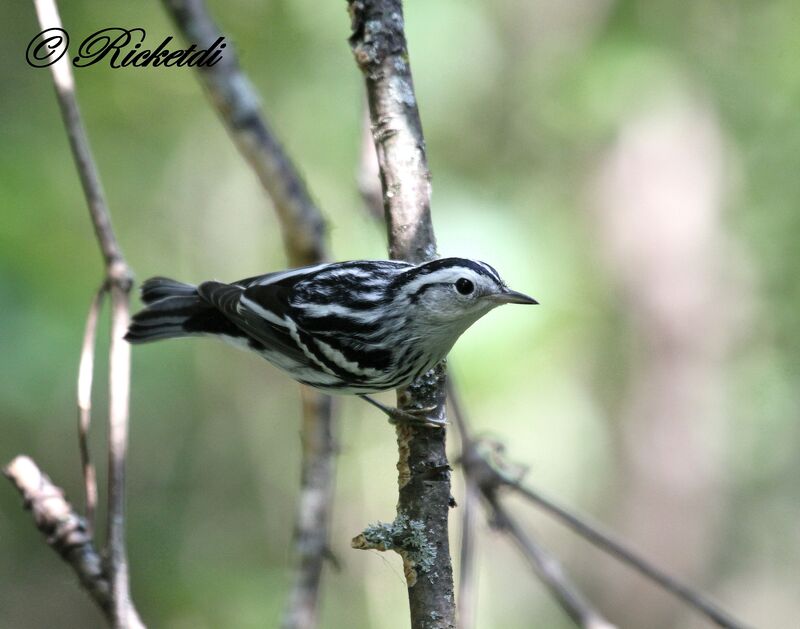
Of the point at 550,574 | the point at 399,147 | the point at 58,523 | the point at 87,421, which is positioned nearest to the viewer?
the point at 58,523

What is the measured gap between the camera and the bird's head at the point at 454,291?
10.5ft

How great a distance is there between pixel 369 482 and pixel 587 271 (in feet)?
8.13

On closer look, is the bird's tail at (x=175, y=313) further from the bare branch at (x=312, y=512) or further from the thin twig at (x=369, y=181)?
the thin twig at (x=369, y=181)

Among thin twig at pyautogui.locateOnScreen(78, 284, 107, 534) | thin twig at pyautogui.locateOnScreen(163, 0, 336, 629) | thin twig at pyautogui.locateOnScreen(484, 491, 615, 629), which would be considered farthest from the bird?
thin twig at pyautogui.locateOnScreen(78, 284, 107, 534)

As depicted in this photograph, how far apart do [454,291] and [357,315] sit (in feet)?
1.55

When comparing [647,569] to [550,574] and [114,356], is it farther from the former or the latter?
[114,356]

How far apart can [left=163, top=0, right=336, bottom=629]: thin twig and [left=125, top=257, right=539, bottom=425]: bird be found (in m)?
0.22

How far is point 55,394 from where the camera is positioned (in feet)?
16.6

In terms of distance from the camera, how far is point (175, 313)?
4094mm

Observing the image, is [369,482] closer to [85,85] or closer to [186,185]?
[186,185]

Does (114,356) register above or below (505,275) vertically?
below

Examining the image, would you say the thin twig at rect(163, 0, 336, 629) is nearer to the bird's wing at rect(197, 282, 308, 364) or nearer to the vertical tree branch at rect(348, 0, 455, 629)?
the bird's wing at rect(197, 282, 308, 364)

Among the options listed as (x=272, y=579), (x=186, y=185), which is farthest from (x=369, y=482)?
(x=186, y=185)

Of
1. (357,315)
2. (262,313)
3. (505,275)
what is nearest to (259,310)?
(262,313)
